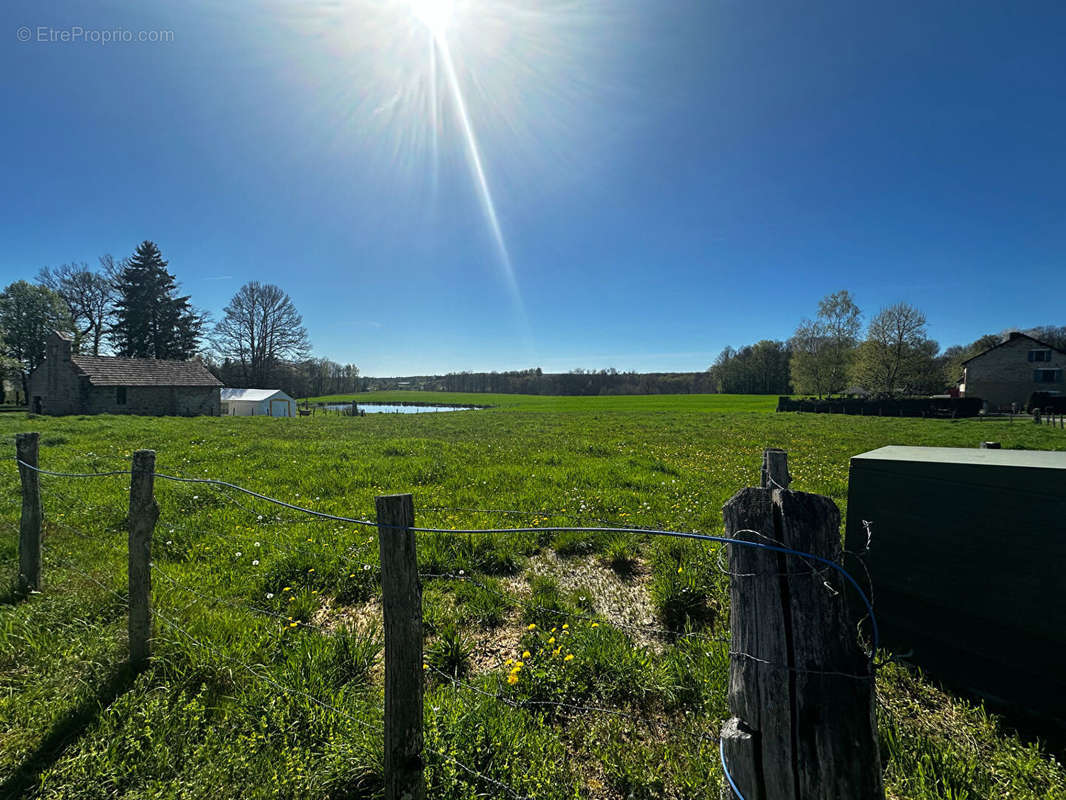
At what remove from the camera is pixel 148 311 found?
4912 centimetres

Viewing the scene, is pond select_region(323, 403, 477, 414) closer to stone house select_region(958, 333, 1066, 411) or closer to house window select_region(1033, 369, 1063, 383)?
stone house select_region(958, 333, 1066, 411)

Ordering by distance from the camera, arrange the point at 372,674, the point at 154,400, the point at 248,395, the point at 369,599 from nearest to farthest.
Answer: the point at 372,674, the point at 369,599, the point at 154,400, the point at 248,395

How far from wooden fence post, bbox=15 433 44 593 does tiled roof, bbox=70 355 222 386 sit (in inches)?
1605

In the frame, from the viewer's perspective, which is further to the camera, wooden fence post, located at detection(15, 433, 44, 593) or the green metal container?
wooden fence post, located at detection(15, 433, 44, 593)

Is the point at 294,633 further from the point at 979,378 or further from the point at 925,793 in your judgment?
the point at 979,378

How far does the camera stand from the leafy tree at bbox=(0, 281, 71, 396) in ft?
145

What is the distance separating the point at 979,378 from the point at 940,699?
215 ft

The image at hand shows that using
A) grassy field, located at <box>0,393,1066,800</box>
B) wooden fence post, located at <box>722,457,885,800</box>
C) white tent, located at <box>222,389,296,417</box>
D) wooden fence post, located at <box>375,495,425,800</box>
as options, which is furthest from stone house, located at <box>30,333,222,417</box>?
wooden fence post, located at <box>722,457,885,800</box>

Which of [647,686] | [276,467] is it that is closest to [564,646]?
[647,686]

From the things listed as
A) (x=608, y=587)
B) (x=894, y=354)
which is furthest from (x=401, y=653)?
(x=894, y=354)

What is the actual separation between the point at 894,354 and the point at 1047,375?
16.0 metres

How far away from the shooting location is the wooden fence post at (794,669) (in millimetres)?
1264

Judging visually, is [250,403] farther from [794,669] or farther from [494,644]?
[794,669]

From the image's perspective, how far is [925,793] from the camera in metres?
2.27
